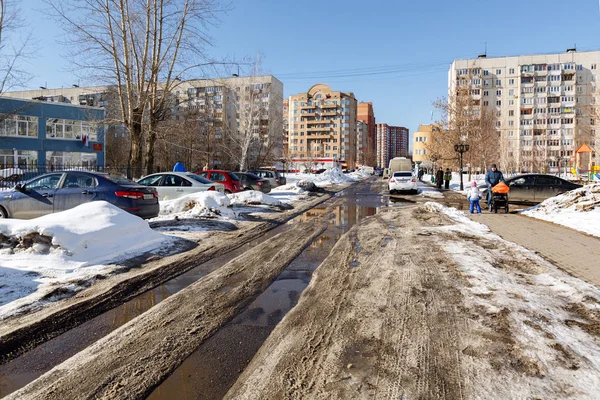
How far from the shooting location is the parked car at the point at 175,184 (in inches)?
566

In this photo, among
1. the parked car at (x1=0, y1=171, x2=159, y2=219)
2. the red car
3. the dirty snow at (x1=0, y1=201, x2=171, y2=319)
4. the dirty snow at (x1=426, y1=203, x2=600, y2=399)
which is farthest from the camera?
the red car

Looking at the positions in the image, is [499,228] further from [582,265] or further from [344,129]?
[344,129]

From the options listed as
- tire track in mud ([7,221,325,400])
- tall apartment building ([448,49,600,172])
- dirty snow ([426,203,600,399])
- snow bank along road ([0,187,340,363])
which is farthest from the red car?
tall apartment building ([448,49,600,172])

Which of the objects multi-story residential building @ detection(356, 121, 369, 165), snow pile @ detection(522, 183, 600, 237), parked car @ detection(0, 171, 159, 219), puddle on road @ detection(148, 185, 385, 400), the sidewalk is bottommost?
puddle on road @ detection(148, 185, 385, 400)

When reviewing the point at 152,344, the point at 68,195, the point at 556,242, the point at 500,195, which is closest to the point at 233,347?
the point at 152,344

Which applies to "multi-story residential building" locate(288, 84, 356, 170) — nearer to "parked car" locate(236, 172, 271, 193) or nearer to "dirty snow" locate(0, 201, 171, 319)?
"parked car" locate(236, 172, 271, 193)

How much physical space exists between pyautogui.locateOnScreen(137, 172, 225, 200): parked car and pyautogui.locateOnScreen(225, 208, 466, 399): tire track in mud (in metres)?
9.19

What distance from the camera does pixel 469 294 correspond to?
4871 mm

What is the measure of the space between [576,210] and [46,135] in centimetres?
4842

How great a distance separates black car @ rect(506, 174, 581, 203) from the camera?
63.5 feet

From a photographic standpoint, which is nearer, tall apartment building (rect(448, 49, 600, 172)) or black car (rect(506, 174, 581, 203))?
Result: black car (rect(506, 174, 581, 203))

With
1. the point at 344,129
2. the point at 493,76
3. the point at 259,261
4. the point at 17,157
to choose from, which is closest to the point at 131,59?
the point at 259,261

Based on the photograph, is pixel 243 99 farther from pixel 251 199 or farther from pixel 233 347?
pixel 233 347

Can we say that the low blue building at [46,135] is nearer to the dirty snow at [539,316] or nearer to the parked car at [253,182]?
the parked car at [253,182]
